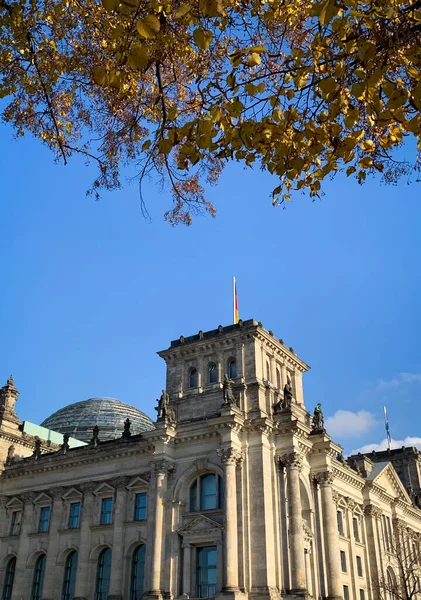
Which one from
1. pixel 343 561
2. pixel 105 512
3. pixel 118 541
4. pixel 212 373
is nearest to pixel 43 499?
pixel 105 512

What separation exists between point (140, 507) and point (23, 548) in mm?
11801

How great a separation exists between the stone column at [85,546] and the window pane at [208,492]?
985 cm

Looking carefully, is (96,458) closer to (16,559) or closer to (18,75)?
(16,559)

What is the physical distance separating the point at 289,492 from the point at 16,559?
79.1ft

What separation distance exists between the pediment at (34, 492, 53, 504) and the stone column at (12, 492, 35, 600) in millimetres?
516

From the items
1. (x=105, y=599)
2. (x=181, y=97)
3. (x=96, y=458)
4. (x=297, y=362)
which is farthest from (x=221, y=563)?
(x=181, y=97)

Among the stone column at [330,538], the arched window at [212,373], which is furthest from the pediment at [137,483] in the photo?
the stone column at [330,538]

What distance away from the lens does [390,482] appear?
6241 cm

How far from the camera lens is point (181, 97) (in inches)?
552

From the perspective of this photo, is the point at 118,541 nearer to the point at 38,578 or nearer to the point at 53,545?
the point at 53,545

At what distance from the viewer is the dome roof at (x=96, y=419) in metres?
68.6

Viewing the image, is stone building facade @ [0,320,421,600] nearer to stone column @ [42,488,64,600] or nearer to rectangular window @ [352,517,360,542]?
stone column @ [42,488,64,600]

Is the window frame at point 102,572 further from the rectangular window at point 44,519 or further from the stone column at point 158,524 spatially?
the rectangular window at point 44,519

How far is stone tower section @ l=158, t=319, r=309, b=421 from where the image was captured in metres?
45.6
